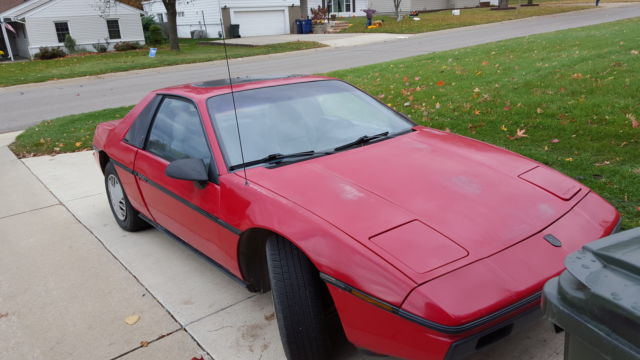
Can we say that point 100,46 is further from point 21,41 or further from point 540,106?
point 540,106

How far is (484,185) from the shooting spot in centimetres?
269

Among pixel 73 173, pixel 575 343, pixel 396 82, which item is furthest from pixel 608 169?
pixel 73 173

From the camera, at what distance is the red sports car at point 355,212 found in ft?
6.68

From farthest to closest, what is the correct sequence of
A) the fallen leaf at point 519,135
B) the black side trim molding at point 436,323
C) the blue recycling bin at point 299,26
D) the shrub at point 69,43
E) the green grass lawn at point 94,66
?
the blue recycling bin at point 299,26
the shrub at point 69,43
the green grass lawn at point 94,66
the fallen leaf at point 519,135
the black side trim molding at point 436,323

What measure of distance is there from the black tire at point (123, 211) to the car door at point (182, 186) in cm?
60

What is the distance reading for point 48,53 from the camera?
91.8 feet

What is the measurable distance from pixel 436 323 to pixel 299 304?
2.39 feet

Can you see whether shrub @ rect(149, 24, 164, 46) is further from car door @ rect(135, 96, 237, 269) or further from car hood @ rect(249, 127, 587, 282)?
A: car hood @ rect(249, 127, 587, 282)

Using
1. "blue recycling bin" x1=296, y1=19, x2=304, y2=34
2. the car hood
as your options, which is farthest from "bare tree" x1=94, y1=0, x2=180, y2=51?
the car hood

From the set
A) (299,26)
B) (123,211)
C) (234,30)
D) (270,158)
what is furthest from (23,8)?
(270,158)

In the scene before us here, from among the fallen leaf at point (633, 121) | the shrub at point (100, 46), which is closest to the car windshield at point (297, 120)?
the fallen leaf at point (633, 121)

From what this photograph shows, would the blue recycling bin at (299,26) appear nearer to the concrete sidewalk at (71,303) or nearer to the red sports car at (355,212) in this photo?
the concrete sidewalk at (71,303)

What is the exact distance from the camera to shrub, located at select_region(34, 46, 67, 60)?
27984 mm

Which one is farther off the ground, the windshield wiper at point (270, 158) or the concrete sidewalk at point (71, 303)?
the windshield wiper at point (270, 158)
